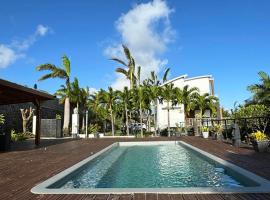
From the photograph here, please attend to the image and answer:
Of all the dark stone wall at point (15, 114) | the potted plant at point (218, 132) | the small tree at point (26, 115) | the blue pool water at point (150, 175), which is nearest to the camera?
the blue pool water at point (150, 175)

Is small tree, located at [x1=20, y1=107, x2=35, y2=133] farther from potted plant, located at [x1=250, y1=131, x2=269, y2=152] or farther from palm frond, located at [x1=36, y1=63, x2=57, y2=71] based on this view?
potted plant, located at [x1=250, y1=131, x2=269, y2=152]

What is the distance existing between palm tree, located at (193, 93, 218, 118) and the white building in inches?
74.2

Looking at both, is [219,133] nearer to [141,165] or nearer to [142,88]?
[141,165]

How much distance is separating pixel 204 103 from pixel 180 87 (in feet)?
14.4

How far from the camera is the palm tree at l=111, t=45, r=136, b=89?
31.0 metres

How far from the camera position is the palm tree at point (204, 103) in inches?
1328

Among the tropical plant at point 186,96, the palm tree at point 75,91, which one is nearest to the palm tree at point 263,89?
the tropical plant at point 186,96

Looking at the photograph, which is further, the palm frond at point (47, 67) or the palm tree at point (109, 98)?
the palm tree at point (109, 98)

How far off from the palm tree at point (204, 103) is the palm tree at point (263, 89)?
1336 cm

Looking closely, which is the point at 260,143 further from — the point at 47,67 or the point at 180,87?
the point at 180,87

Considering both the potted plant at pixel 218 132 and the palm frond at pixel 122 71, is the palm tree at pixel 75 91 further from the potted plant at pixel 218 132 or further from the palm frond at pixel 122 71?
the potted plant at pixel 218 132

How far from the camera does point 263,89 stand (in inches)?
766

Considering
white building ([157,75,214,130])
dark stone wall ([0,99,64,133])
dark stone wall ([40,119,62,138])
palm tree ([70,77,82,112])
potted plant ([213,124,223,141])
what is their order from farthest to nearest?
white building ([157,75,214,130]), palm tree ([70,77,82,112]), dark stone wall ([40,119,62,138]), dark stone wall ([0,99,64,133]), potted plant ([213,124,223,141])

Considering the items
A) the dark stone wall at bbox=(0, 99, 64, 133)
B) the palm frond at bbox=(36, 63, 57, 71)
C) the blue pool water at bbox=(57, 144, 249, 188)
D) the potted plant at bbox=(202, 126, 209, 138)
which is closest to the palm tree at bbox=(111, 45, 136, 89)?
the palm frond at bbox=(36, 63, 57, 71)
